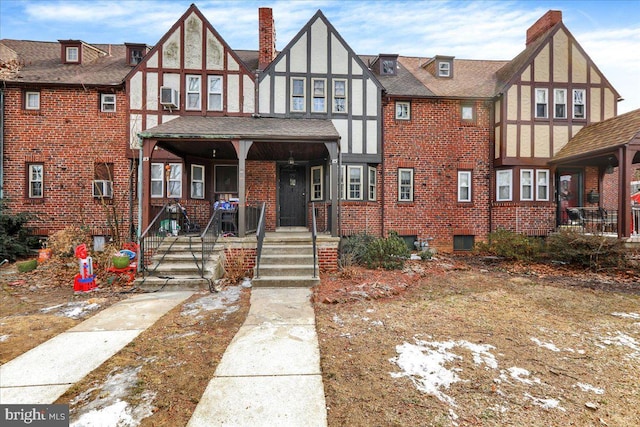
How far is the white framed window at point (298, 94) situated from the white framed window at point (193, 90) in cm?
362

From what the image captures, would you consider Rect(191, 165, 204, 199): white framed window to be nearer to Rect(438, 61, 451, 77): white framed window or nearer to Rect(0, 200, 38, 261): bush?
Rect(0, 200, 38, 261): bush

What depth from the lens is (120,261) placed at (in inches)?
290

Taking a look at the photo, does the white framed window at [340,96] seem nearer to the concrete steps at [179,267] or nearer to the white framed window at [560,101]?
the concrete steps at [179,267]

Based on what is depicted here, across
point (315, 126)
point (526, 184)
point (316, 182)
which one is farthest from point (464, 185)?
point (315, 126)

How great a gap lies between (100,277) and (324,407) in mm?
7392

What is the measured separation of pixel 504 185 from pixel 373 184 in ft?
18.3

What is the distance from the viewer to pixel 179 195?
11.5 metres

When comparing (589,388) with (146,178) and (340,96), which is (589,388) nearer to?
(146,178)

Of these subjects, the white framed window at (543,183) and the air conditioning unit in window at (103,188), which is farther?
the white framed window at (543,183)

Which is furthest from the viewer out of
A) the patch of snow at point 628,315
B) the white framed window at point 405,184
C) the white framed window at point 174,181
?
the white framed window at point 405,184

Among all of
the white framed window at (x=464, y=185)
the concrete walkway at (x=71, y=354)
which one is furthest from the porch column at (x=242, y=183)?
the white framed window at (x=464, y=185)

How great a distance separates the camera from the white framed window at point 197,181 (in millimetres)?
11562

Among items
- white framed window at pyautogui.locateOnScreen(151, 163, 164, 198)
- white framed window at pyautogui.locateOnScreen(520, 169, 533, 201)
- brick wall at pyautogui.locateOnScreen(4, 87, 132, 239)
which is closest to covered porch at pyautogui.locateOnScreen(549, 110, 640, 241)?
white framed window at pyautogui.locateOnScreen(520, 169, 533, 201)

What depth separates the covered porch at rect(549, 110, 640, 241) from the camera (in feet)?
31.3
